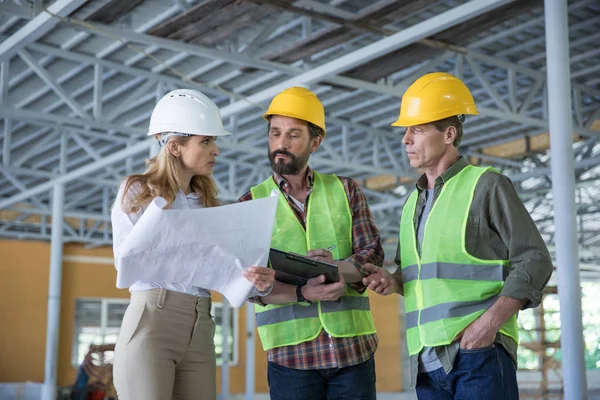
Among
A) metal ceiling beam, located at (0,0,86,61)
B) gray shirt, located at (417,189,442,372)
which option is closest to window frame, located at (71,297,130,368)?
metal ceiling beam, located at (0,0,86,61)

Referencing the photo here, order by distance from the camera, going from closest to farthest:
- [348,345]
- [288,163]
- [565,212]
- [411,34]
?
[348,345] < [288,163] < [565,212] < [411,34]

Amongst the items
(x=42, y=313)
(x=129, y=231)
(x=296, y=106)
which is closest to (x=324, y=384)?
(x=129, y=231)

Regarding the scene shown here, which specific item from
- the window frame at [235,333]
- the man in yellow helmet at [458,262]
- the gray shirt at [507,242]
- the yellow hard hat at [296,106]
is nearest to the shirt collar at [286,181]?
the yellow hard hat at [296,106]

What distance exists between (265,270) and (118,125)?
9774 mm

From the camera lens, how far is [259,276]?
3.30 metres

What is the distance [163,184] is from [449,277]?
125cm

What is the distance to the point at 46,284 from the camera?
23.8m

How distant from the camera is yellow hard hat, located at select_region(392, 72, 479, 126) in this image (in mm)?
3408

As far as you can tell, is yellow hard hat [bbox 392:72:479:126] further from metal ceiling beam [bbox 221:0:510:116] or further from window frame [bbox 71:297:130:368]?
window frame [bbox 71:297:130:368]

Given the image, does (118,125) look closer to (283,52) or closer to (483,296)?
(283,52)

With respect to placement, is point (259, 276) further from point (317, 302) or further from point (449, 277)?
point (449, 277)

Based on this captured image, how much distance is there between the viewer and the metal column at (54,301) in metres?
15.2

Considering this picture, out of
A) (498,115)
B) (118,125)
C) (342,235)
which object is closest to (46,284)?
(118,125)

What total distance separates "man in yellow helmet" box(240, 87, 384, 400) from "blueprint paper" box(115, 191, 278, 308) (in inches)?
15.5
